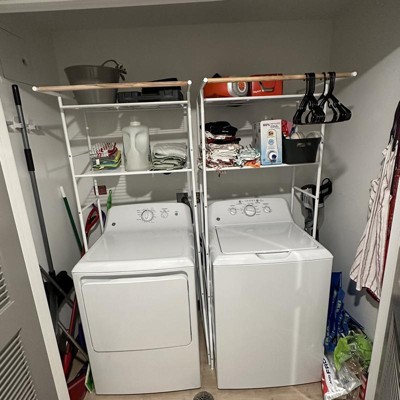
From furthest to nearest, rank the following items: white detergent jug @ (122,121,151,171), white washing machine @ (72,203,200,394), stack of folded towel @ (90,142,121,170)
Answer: stack of folded towel @ (90,142,121,170), white detergent jug @ (122,121,151,171), white washing machine @ (72,203,200,394)

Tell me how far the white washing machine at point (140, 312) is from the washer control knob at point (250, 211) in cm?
52

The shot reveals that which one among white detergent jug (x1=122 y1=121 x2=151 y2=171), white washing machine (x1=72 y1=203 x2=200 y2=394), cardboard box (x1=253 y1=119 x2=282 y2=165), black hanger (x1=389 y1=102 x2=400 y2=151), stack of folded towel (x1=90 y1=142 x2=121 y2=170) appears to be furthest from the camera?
stack of folded towel (x1=90 y1=142 x2=121 y2=170)

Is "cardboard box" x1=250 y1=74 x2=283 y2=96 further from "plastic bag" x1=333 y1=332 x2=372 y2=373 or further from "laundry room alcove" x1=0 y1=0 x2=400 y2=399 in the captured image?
"plastic bag" x1=333 y1=332 x2=372 y2=373

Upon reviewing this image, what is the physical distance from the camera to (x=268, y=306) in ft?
5.06

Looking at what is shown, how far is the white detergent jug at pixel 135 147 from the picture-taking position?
1732 mm

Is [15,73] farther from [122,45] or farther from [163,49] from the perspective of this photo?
[163,49]

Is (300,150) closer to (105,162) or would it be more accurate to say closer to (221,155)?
(221,155)

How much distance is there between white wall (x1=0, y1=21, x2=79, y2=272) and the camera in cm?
156

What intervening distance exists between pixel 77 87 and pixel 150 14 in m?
0.83

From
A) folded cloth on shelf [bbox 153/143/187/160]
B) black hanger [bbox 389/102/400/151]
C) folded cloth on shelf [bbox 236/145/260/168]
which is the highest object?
black hanger [bbox 389/102/400/151]

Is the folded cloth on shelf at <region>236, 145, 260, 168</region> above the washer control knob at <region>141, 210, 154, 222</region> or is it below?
above

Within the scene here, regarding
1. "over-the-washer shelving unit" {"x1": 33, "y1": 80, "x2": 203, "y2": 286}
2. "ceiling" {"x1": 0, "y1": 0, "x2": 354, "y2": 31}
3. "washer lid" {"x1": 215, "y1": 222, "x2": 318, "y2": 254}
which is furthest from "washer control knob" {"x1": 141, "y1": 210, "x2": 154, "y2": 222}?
"ceiling" {"x1": 0, "y1": 0, "x2": 354, "y2": 31}

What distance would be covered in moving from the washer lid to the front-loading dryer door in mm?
393

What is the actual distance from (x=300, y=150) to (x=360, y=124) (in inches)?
21.5
